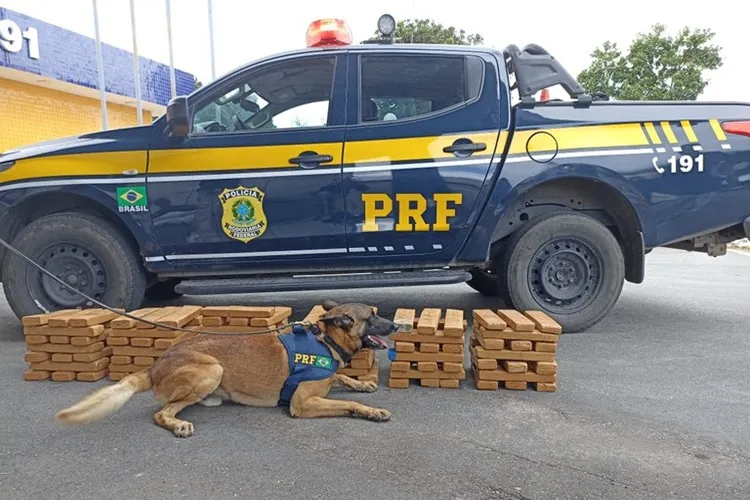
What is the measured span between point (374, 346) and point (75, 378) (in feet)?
6.54

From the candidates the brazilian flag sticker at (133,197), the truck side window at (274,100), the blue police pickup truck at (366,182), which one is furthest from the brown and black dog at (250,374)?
the truck side window at (274,100)

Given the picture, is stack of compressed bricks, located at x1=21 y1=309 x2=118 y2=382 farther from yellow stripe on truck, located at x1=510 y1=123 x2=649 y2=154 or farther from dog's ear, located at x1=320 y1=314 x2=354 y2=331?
yellow stripe on truck, located at x1=510 y1=123 x2=649 y2=154

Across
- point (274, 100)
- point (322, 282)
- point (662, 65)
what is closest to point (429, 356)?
point (322, 282)

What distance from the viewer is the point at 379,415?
2748 mm

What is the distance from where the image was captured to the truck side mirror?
3.83 meters

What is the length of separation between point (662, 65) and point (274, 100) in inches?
776

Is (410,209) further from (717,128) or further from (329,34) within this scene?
(717,128)

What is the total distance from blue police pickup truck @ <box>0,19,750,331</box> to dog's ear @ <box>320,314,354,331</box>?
106 centimetres

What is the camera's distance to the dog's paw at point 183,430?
8.45ft

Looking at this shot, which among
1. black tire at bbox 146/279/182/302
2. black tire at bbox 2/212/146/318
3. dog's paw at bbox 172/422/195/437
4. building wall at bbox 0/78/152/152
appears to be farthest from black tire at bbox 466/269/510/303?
building wall at bbox 0/78/152/152

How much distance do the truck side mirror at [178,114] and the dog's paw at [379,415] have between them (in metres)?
2.53

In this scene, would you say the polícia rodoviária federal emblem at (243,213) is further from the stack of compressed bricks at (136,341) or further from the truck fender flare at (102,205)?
the stack of compressed bricks at (136,341)

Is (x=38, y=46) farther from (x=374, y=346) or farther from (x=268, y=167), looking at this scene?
(x=374, y=346)

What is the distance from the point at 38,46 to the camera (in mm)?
12766
